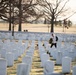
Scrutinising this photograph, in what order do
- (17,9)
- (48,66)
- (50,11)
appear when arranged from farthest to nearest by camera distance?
(50,11) < (17,9) < (48,66)

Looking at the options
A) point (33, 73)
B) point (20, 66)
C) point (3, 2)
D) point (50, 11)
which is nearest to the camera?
point (20, 66)

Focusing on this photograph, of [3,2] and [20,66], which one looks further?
[3,2]

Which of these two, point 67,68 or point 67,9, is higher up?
point 67,9

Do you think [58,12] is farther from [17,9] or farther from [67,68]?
[67,68]

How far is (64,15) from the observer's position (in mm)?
62250

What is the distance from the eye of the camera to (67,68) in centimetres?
1030

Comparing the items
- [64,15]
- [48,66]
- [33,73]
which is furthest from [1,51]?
[64,15]

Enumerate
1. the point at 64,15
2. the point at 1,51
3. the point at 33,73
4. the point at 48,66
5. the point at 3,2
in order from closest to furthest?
the point at 48,66, the point at 33,73, the point at 1,51, the point at 3,2, the point at 64,15

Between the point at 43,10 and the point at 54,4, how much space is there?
2793mm

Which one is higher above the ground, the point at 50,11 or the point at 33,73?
the point at 50,11

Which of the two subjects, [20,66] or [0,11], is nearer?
[20,66]

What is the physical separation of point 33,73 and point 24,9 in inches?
1702

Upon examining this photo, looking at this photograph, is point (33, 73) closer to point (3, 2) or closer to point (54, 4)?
point (3, 2)

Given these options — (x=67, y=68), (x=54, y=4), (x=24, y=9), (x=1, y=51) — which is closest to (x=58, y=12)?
(x=54, y=4)
